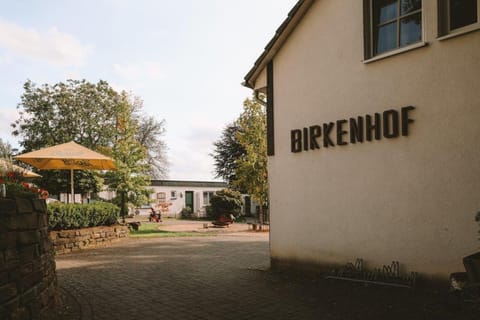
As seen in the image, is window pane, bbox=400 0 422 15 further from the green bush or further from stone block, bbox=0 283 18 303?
the green bush

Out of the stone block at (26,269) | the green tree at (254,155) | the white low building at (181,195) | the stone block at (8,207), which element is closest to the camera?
the stone block at (8,207)

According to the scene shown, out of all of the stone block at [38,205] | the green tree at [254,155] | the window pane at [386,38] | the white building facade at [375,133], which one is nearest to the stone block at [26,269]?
the stone block at [38,205]

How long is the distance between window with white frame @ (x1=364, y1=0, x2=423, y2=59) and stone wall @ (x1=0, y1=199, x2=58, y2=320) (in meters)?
6.27

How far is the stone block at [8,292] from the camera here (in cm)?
382

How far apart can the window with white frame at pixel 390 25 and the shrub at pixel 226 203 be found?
23430 mm

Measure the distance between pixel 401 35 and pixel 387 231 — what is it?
354 centimetres

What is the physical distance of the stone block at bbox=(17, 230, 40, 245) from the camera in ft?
14.4

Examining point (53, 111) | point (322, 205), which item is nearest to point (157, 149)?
point (53, 111)

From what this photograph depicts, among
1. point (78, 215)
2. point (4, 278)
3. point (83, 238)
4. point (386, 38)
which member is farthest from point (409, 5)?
point (83, 238)

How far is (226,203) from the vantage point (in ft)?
99.2

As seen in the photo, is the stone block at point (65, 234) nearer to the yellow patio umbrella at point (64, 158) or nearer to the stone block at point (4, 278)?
the yellow patio umbrella at point (64, 158)

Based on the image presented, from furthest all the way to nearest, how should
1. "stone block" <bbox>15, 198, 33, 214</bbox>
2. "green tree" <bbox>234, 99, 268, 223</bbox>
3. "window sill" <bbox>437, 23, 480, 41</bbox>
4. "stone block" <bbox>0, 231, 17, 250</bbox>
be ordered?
"green tree" <bbox>234, 99, 268, 223</bbox> < "window sill" <bbox>437, 23, 480, 41</bbox> < "stone block" <bbox>15, 198, 33, 214</bbox> < "stone block" <bbox>0, 231, 17, 250</bbox>

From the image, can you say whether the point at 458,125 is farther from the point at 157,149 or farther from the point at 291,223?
the point at 157,149

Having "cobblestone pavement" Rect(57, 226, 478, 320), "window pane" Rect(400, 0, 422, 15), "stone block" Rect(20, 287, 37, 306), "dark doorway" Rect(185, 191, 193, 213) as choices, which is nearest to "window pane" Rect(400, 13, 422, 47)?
"window pane" Rect(400, 0, 422, 15)
